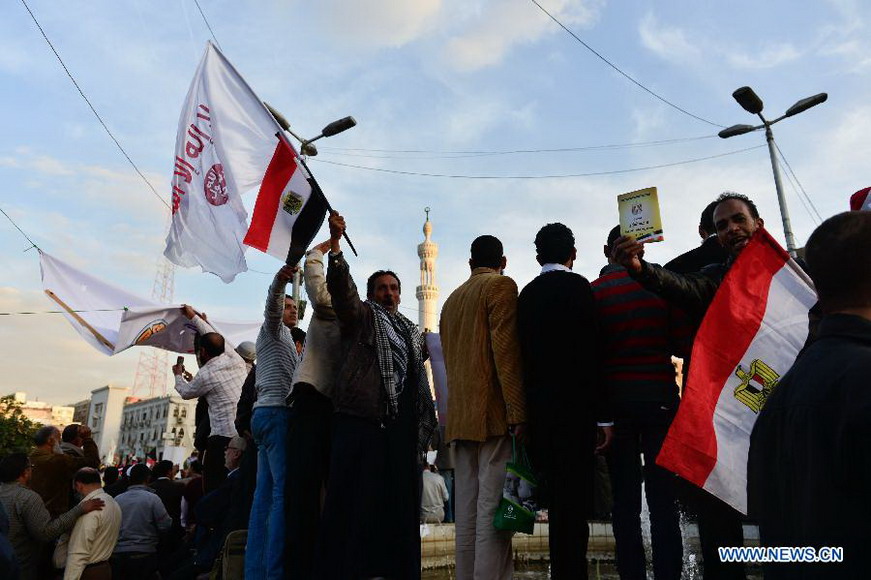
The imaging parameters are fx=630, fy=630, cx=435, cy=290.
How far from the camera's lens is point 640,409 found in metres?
3.47

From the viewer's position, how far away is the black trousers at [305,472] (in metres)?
3.99

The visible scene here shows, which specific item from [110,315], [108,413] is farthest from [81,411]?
[110,315]

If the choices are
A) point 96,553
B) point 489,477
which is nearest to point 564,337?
point 489,477

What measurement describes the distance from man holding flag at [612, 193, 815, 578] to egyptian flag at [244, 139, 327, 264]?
2.56m

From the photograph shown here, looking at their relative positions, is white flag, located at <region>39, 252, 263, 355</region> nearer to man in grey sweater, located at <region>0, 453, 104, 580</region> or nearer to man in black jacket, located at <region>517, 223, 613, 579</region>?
man in grey sweater, located at <region>0, 453, 104, 580</region>

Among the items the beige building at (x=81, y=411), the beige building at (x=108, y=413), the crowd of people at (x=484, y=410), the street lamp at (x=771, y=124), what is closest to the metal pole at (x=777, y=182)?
the street lamp at (x=771, y=124)

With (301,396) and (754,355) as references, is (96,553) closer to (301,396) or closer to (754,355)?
(301,396)

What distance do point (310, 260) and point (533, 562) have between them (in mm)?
7103

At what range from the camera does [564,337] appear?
360 centimetres

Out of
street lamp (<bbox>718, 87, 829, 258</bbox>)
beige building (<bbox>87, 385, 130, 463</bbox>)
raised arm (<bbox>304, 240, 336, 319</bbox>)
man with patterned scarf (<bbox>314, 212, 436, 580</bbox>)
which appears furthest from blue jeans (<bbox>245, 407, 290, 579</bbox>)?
beige building (<bbox>87, 385, 130, 463</bbox>)

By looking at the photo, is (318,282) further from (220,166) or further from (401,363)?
(220,166)

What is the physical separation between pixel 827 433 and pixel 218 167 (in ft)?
17.6

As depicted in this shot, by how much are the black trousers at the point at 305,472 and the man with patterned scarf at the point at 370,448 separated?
0.28 m

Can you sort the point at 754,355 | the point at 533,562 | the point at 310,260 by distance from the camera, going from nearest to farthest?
the point at 754,355, the point at 310,260, the point at 533,562
